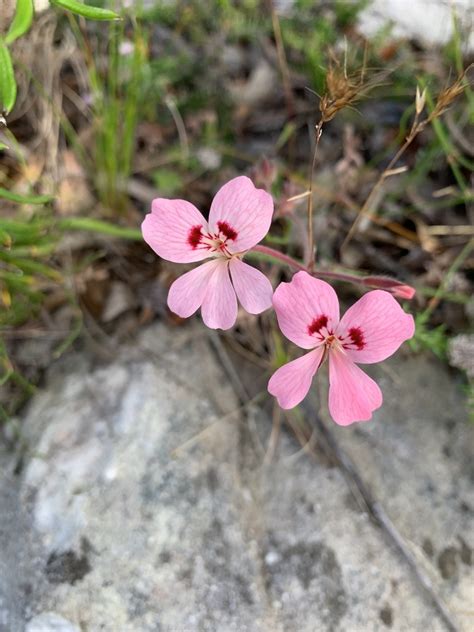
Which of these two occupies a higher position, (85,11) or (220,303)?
(85,11)

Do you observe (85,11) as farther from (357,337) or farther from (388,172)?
(357,337)

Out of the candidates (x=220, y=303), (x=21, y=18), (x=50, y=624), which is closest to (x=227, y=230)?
(x=220, y=303)

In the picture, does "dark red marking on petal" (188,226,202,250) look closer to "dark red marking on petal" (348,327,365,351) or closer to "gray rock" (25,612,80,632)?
"dark red marking on petal" (348,327,365,351)

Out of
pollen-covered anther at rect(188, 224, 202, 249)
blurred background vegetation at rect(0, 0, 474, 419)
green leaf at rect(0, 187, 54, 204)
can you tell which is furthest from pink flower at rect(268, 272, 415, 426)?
green leaf at rect(0, 187, 54, 204)

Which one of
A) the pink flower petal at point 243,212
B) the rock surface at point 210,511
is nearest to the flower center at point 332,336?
the pink flower petal at point 243,212

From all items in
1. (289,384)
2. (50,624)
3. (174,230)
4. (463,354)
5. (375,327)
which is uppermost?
(174,230)

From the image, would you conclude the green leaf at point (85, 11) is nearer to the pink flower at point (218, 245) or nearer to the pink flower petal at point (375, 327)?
the pink flower at point (218, 245)

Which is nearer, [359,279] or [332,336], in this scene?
[332,336]
